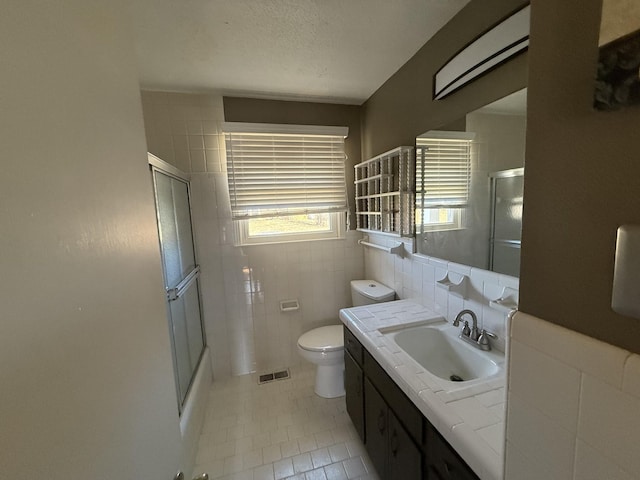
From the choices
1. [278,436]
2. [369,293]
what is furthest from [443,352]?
[278,436]

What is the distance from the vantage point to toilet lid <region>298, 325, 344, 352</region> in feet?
6.59

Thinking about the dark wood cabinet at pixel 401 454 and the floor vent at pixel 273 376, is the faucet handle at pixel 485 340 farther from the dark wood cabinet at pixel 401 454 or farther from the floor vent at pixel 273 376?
the floor vent at pixel 273 376

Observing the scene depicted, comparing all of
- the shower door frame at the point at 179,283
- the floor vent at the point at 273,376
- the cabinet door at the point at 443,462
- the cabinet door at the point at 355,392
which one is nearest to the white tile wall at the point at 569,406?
the cabinet door at the point at 443,462

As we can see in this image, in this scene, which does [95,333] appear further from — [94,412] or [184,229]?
[184,229]

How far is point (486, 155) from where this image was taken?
4.07 feet

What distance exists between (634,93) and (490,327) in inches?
45.6

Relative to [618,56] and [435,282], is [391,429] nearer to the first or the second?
[435,282]

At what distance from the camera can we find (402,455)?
1118mm

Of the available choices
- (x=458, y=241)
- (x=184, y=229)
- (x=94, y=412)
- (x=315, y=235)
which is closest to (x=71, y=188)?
(x=94, y=412)

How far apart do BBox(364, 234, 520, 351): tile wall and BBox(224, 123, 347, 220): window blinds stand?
0.63 m

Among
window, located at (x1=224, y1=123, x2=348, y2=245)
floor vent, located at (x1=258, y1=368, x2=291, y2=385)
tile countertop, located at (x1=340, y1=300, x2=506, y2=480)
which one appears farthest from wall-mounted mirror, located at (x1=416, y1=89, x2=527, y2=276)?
floor vent, located at (x1=258, y1=368, x2=291, y2=385)

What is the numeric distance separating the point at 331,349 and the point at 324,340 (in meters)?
0.13

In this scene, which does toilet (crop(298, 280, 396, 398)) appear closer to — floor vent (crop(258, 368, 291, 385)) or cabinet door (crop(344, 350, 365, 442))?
cabinet door (crop(344, 350, 365, 442))

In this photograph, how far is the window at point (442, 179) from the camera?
1393 mm
